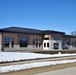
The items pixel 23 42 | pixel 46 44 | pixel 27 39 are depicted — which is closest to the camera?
pixel 23 42

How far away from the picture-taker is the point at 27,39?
59.8m

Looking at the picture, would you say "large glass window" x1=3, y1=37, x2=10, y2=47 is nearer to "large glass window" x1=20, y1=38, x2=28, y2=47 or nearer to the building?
the building

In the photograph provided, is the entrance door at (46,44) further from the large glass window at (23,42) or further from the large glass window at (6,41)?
the large glass window at (6,41)

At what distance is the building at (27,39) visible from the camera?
53.9 metres

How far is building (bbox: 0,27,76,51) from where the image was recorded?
177 ft

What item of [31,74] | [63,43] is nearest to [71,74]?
[31,74]

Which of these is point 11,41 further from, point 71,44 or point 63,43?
point 71,44

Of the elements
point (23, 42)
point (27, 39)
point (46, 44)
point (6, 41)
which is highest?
point (27, 39)

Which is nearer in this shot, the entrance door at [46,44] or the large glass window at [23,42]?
the large glass window at [23,42]

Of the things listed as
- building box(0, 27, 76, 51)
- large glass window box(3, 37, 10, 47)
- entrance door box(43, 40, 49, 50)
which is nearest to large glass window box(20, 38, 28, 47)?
building box(0, 27, 76, 51)

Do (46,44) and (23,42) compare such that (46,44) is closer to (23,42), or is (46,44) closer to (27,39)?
(27,39)

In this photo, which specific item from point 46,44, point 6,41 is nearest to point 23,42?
point 6,41

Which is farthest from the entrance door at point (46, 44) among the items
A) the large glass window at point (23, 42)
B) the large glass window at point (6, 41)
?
the large glass window at point (6, 41)

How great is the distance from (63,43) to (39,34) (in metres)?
14.3
